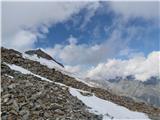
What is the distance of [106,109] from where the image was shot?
127ft

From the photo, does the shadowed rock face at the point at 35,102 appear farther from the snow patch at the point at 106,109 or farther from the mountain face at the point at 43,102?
the snow patch at the point at 106,109

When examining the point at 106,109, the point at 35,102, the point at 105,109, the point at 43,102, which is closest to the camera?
the point at 35,102

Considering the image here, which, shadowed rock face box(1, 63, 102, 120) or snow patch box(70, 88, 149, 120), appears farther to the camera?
snow patch box(70, 88, 149, 120)

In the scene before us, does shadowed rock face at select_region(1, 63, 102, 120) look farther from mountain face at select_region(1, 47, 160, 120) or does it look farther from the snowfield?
the snowfield

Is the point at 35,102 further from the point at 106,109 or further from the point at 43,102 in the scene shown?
the point at 106,109

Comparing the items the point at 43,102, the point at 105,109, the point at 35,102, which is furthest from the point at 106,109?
the point at 35,102

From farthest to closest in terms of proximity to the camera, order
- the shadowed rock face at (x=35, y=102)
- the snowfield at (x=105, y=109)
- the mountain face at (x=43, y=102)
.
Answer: the snowfield at (x=105, y=109)
the mountain face at (x=43, y=102)
the shadowed rock face at (x=35, y=102)

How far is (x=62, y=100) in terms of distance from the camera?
117 feet

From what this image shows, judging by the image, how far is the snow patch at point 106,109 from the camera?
36.5m

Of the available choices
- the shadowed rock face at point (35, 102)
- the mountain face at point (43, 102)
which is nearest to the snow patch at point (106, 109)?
the mountain face at point (43, 102)

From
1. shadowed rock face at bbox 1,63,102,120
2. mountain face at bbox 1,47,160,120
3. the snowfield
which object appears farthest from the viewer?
the snowfield

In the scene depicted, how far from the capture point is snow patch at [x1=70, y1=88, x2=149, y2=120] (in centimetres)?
3650

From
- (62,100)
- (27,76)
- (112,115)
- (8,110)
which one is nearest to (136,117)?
(112,115)

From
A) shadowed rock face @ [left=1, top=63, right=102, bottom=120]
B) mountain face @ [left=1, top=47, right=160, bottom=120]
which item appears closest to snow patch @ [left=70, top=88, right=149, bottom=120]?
mountain face @ [left=1, top=47, right=160, bottom=120]
